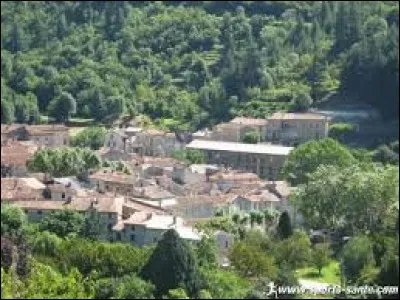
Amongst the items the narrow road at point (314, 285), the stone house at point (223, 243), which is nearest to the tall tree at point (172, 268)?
the narrow road at point (314, 285)

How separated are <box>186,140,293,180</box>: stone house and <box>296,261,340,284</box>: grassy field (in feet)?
32.3

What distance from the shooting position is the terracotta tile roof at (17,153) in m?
22.9

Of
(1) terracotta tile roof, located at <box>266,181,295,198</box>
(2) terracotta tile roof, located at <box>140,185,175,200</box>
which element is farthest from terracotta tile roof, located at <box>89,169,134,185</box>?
(1) terracotta tile roof, located at <box>266,181,295,198</box>

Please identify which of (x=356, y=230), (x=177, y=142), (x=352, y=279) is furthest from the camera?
(x=177, y=142)

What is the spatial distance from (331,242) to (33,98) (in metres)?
17.9

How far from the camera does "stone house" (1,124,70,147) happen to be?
27906 millimetres

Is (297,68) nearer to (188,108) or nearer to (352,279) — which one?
(188,108)

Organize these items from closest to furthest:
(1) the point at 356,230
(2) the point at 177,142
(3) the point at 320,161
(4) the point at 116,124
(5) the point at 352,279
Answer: (5) the point at 352,279 < (1) the point at 356,230 < (3) the point at 320,161 < (2) the point at 177,142 < (4) the point at 116,124

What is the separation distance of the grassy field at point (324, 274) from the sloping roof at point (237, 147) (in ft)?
35.9

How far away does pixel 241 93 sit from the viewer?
32.8 metres

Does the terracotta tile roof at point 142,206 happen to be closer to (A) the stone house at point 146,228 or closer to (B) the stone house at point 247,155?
(A) the stone house at point 146,228

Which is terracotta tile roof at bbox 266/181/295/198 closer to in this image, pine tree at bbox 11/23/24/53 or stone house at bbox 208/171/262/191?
stone house at bbox 208/171/262/191

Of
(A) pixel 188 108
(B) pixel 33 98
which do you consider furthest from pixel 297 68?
(B) pixel 33 98

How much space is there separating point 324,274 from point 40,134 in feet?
49.3
